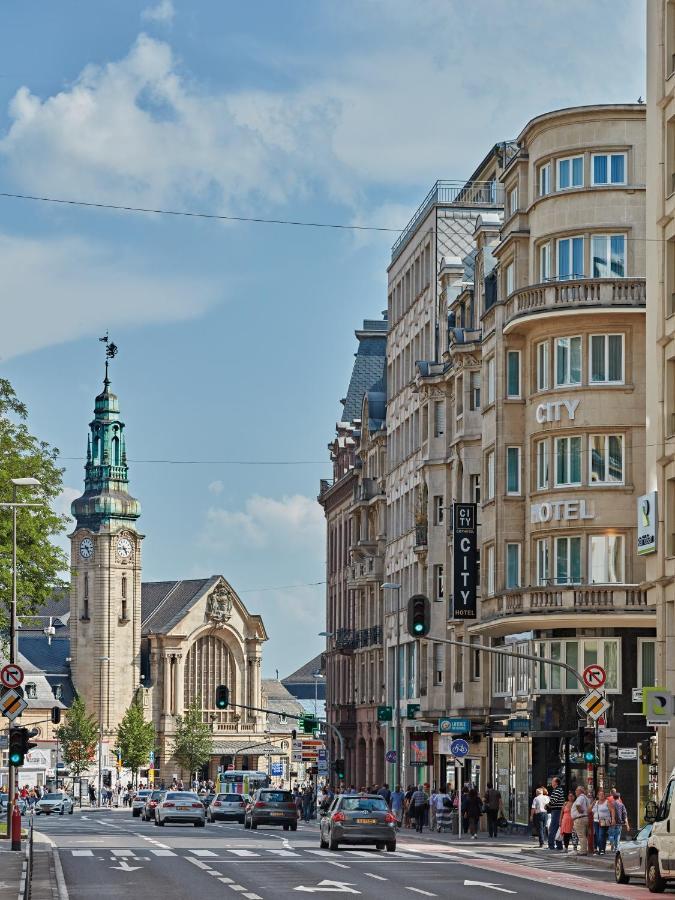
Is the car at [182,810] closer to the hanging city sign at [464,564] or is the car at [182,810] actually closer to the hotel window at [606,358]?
the hanging city sign at [464,564]

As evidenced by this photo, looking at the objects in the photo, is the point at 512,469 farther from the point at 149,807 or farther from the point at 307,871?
the point at 149,807

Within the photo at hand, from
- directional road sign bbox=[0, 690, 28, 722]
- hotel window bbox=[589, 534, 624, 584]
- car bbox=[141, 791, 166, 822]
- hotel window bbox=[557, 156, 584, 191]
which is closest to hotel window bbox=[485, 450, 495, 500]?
hotel window bbox=[589, 534, 624, 584]

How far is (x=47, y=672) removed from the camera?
595 ft

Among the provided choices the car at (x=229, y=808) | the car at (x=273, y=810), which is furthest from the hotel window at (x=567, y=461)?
the car at (x=229, y=808)

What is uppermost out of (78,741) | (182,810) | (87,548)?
(87,548)

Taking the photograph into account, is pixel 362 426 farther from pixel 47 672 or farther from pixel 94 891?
pixel 47 672

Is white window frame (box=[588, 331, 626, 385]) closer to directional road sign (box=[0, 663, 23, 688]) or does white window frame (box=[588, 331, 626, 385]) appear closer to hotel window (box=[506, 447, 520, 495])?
hotel window (box=[506, 447, 520, 495])

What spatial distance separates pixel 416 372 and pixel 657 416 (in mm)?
33207

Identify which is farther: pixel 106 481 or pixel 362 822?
pixel 106 481

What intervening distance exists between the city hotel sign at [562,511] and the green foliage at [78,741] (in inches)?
4141

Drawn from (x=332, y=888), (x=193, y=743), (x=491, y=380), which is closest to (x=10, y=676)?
(x=332, y=888)

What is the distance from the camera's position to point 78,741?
6240 inches

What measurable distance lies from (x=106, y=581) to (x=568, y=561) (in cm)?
12296

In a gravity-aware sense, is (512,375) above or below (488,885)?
above
